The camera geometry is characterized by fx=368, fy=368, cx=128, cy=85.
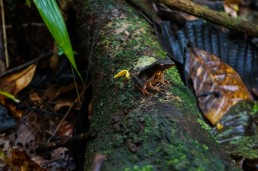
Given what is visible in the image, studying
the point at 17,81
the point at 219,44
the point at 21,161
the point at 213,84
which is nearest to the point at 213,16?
the point at 219,44

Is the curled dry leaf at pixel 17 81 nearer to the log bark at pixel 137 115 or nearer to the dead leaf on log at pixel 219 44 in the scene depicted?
the log bark at pixel 137 115

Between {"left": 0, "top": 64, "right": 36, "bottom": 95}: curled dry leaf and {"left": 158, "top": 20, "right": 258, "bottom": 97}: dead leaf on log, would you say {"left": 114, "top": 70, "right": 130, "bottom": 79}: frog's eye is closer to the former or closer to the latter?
{"left": 158, "top": 20, "right": 258, "bottom": 97}: dead leaf on log

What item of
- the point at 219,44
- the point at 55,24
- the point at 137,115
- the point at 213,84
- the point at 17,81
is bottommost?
the point at 213,84

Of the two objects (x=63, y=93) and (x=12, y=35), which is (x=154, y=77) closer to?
(x=63, y=93)

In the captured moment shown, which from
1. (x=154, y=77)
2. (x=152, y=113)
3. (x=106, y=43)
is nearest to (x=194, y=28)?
(x=106, y=43)

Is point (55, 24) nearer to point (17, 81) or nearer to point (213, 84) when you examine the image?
point (17, 81)

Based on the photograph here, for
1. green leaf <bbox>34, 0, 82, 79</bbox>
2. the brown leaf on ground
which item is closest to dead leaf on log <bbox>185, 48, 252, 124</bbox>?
green leaf <bbox>34, 0, 82, 79</bbox>

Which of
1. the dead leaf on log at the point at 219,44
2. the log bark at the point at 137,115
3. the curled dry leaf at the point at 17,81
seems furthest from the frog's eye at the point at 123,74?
the curled dry leaf at the point at 17,81
